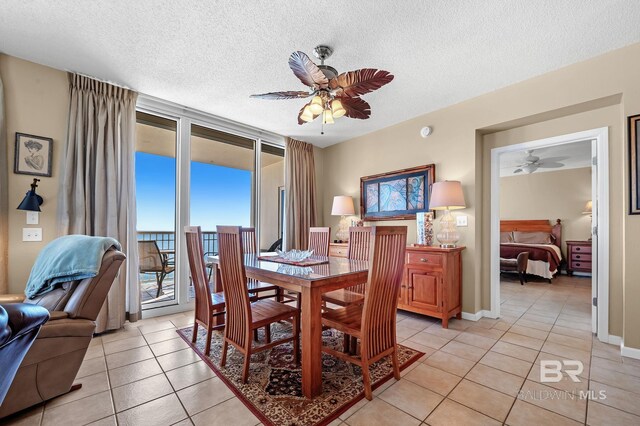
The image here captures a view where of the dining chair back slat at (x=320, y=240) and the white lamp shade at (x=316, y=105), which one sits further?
the dining chair back slat at (x=320, y=240)

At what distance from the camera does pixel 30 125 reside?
2.48 metres

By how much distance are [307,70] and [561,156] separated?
6.23 m

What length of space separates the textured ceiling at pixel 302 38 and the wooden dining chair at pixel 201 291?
156 centimetres

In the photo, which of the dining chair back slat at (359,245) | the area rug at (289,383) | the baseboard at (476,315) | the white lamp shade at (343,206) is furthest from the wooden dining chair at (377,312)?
the white lamp shade at (343,206)

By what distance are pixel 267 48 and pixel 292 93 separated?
52cm

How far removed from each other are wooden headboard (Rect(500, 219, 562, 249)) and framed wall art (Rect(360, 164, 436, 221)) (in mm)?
4803

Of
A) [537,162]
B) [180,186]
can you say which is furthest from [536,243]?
[180,186]

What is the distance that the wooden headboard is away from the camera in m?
6.36

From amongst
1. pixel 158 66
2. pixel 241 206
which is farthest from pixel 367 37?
pixel 241 206

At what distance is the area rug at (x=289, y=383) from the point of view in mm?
1547

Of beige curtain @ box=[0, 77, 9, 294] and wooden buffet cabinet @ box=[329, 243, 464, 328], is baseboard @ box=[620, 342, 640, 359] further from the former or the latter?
beige curtain @ box=[0, 77, 9, 294]

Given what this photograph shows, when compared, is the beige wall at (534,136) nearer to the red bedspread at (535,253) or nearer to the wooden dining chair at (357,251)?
the wooden dining chair at (357,251)

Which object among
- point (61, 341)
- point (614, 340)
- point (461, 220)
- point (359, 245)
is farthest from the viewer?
point (461, 220)

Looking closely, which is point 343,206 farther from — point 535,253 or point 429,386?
point 535,253
